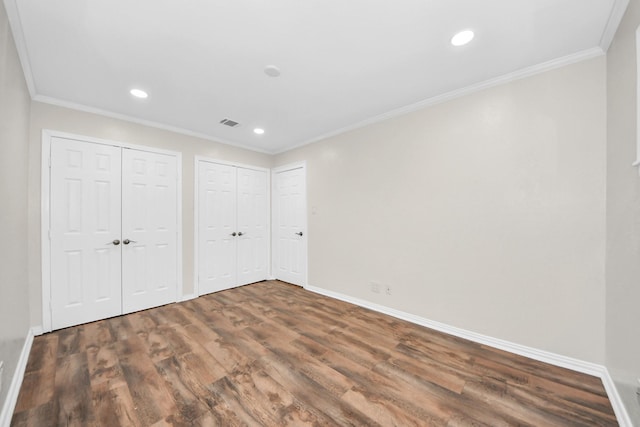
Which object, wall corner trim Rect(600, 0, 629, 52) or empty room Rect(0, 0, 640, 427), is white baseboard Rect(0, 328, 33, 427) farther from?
wall corner trim Rect(600, 0, 629, 52)

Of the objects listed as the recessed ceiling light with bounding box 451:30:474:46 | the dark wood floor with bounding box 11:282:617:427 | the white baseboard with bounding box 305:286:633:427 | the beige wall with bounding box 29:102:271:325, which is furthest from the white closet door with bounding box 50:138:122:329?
the recessed ceiling light with bounding box 451:30:474:46

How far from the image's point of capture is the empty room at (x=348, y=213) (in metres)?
1.54

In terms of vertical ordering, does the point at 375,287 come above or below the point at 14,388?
above

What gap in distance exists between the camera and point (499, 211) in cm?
226

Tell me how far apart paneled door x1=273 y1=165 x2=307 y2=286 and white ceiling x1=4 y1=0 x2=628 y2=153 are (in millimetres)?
1724

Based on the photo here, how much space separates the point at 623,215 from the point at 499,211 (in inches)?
29.7

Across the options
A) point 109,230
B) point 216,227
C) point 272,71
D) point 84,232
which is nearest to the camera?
point 272,71

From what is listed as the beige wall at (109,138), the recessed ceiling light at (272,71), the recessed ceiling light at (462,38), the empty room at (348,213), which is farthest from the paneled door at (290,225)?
the recessed ceiling light at (462,38)

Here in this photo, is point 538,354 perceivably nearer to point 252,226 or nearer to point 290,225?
point 290,225

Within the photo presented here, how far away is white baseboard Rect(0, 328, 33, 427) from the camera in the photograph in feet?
4.60

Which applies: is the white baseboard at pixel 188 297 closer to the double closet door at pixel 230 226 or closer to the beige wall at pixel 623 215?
the double closet door at pixel 230 226

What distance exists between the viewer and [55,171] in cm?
265

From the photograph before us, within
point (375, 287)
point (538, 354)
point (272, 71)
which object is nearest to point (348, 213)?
point (375, 287)

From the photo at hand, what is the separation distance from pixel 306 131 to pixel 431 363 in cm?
326
